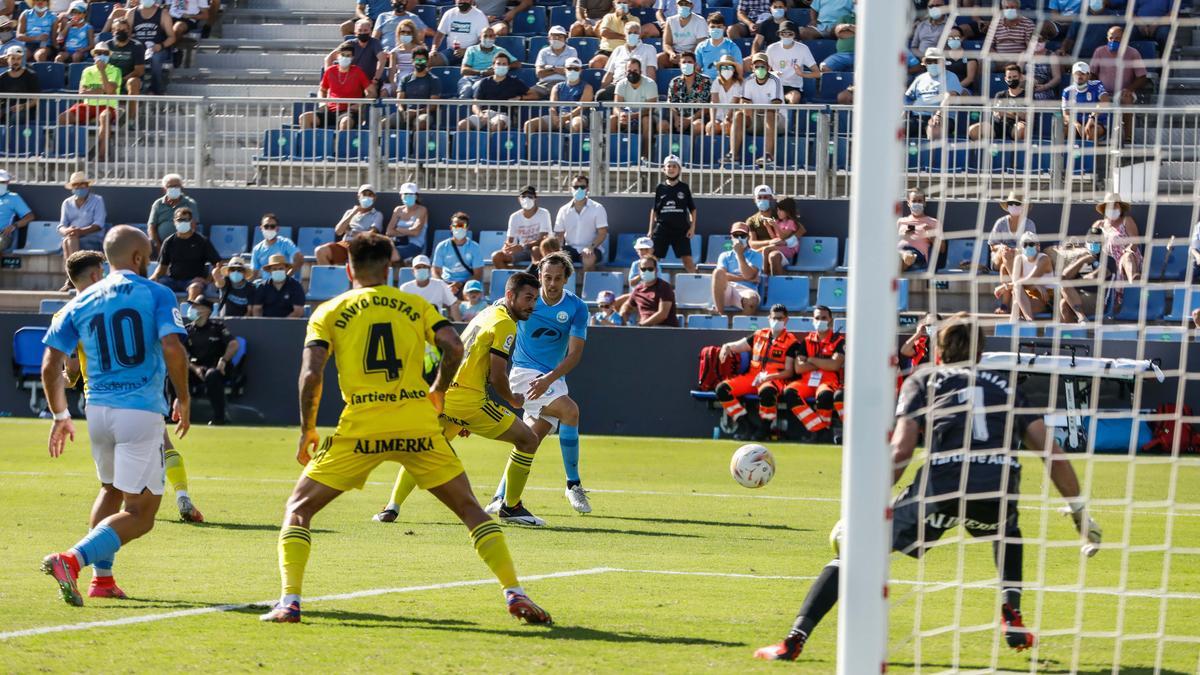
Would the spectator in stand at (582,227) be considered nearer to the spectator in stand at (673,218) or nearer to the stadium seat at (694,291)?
the spectator in stand at (673,218)

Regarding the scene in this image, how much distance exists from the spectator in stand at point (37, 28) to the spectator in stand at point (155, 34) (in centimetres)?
149

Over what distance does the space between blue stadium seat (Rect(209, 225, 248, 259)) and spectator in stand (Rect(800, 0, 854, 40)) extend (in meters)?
9.18

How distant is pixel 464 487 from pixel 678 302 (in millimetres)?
14351

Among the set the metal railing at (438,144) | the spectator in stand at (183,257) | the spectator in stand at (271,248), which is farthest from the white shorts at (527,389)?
the spectator in stand at (183,257)

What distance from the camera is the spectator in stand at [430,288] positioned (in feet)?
71.5

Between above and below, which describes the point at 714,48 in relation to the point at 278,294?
above

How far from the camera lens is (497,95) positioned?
2414cm

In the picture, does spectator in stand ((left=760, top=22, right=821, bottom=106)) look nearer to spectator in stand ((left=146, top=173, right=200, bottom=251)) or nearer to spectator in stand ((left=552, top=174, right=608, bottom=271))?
spectator in stand ((left=552, top=174, right=608, bottom=271))

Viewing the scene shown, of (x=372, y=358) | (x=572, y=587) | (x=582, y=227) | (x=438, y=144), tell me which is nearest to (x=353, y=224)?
(x=438, y=144)

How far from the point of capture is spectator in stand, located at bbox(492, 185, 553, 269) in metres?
22.7

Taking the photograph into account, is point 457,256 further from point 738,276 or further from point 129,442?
point 129,442

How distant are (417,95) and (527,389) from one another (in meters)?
12.3

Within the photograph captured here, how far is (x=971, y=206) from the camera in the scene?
2145cm

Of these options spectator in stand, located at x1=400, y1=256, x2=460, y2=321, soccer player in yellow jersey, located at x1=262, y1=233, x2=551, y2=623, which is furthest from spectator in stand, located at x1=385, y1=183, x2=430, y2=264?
soccer player in yellow jersey, located at x1=262, y1=233, x2=551, y2=623
